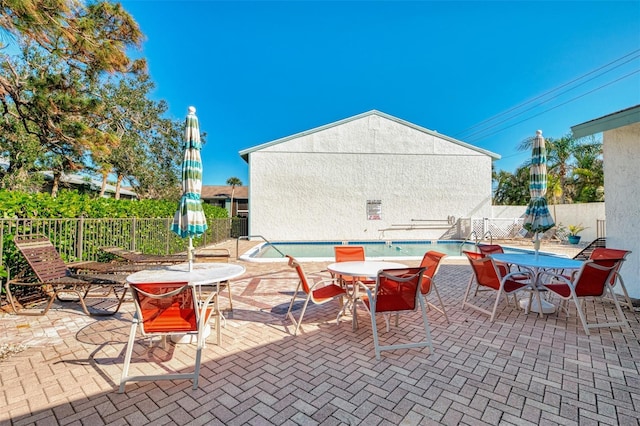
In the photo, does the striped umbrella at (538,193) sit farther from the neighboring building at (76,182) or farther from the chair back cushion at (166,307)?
the neighboring building at (76,182)

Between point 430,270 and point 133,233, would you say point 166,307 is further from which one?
point 133,233

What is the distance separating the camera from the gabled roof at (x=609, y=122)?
15.7 feet

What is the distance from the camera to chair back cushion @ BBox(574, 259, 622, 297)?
3902 millimetres

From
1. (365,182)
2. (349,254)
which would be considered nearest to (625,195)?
(349,254)

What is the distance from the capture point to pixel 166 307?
2762 millimetres

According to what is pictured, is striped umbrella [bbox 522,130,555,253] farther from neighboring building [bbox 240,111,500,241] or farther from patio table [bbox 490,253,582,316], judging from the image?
neighboring building [bbox 240,111,500,241]

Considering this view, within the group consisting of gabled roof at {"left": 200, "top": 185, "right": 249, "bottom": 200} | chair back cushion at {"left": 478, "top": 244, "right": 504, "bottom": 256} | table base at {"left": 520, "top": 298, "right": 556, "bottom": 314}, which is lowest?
table base at {"left": 520, "top": 298, "right": 556, "bottom": 314}

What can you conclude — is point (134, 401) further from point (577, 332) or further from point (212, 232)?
point (212, 232)

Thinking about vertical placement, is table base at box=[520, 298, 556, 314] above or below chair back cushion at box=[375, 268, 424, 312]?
below

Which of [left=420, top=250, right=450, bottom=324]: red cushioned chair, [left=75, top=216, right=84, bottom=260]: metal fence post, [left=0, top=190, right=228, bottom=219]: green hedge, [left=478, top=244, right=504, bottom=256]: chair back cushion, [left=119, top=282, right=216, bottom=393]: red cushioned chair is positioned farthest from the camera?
[left=75, top=216, right=84, bottom=260]: metal fence post

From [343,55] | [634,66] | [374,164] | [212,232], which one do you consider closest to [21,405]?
[212,232]

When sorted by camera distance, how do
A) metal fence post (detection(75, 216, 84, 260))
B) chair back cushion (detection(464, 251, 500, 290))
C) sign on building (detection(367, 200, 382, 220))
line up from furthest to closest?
sign on building (detection(367, 200, 382, 220))
metal fence post (detection(75, 216, 84, 260))
chair back cushion (detection(464, 251, 500, 290))

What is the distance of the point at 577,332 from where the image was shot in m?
3.86

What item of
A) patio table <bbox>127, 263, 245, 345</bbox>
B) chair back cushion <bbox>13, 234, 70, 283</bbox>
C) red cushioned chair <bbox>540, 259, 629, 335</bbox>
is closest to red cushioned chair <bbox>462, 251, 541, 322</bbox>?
red cushioned chair <bbox>540, 259, 629, 335</bbox>
